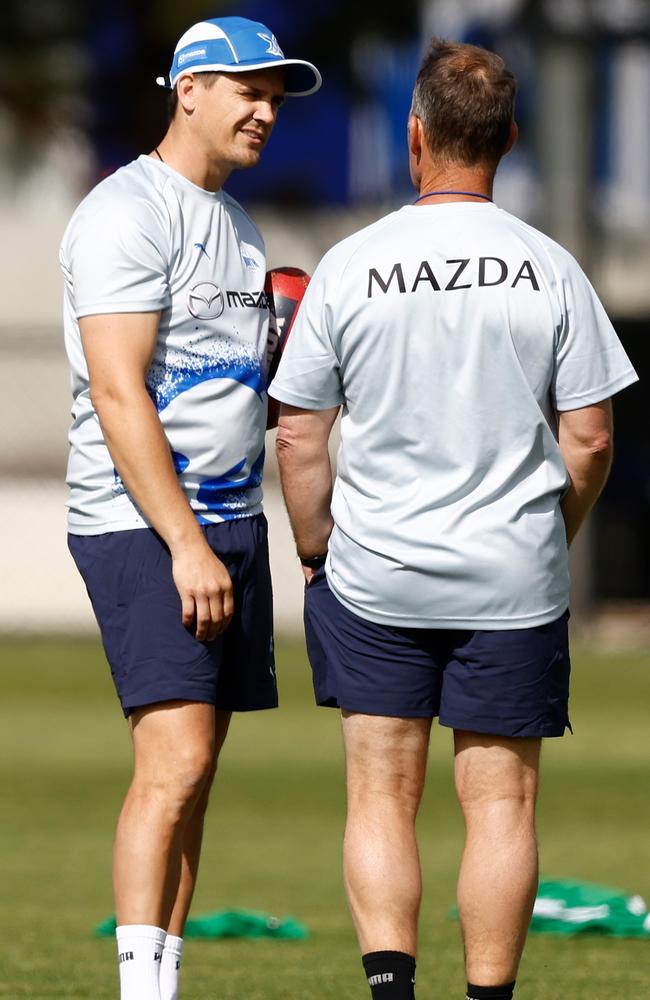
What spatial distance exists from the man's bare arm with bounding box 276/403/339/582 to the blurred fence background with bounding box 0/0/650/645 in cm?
1300

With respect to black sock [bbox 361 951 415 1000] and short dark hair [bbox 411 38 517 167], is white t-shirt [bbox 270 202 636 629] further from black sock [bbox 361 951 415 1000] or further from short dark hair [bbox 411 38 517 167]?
black sock [bbox 361 951 415 1000]

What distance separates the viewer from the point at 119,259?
4.16 meters

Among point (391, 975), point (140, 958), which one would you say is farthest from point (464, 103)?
point (140, 958)

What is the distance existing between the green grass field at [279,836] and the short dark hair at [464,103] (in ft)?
7.71

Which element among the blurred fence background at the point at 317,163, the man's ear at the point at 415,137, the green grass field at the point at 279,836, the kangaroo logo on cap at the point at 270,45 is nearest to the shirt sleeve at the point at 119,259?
the kangaroo logo on cap at the point at 270,45

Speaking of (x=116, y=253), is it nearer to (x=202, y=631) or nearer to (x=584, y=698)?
(x=202, y=631)

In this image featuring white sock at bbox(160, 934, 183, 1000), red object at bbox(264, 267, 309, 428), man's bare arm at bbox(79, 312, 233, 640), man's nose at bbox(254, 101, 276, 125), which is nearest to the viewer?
man's bare arm at bbox(79, 312, 233, 640)

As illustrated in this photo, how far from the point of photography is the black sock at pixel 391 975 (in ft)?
13.1

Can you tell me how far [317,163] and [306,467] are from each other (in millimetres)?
18697

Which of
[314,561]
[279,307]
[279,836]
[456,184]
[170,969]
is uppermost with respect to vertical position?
[456,184]

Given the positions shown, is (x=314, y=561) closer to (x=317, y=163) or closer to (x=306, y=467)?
(x=306, y=467)

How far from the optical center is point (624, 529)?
64.9 ft

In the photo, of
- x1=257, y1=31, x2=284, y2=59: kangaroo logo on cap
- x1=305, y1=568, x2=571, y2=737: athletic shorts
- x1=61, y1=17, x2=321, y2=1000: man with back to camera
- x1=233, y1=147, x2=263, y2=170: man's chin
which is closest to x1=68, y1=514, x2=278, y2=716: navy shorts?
x1=61, y1=17, x2=321, y2=1000: man with back to camera

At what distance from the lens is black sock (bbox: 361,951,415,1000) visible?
399 centimetres
